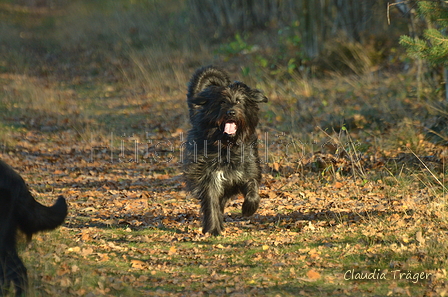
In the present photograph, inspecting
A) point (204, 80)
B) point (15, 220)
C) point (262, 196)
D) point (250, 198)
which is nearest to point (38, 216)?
point (15, 220)

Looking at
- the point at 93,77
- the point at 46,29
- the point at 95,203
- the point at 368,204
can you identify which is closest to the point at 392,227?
the point at 368,204

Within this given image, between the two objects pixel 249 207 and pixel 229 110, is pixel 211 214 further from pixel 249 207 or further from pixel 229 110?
pixel 229 110

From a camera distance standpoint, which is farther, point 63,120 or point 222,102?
point 63,120

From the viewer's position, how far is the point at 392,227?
5.73m

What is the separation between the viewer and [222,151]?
6398mm

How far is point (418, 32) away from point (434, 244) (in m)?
7.78

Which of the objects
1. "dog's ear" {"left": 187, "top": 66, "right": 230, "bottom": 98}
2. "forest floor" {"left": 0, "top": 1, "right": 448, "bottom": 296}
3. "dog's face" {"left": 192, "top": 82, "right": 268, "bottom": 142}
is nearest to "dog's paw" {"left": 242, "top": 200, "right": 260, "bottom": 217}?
"forest floor" {"left": 0, "top": 1, "right": 448, "bottom": 296}

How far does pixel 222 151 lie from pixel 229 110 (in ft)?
Result: 1.68

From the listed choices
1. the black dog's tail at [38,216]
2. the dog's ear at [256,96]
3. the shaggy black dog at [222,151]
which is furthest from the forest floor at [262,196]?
the dog's ear at [256,96]

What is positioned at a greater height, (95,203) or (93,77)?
(93,77)

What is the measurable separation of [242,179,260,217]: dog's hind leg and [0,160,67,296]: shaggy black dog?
233cm

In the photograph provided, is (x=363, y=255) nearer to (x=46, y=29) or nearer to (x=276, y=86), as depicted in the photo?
(x=276, y=86)

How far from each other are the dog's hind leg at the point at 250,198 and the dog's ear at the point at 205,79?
1431 millimetres

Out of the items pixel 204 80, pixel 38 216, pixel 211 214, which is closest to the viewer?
pixel 38 216
